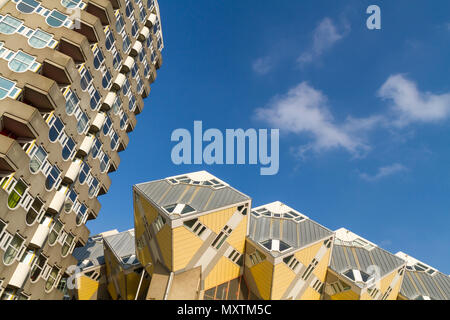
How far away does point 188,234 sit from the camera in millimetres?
20219

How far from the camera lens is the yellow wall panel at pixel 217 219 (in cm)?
2114

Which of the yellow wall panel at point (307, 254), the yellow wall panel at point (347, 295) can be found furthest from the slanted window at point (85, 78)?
the yellow wall panel at point (347, 295)

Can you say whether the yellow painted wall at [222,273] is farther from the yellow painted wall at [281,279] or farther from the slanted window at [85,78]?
the slanted window at [85,78]

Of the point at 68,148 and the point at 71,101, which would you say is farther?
the point at 68,148

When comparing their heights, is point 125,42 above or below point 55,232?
above

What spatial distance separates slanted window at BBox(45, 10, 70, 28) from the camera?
20.3 m

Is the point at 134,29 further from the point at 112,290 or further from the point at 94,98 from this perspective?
the point at 112,290

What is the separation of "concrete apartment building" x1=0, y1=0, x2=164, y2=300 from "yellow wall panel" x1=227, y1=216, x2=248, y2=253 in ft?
58.1

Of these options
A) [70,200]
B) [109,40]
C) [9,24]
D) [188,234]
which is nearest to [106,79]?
[109,40]

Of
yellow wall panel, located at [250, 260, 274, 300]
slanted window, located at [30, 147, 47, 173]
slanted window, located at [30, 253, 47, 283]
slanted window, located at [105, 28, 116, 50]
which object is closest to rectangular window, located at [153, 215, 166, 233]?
slanted window, located at [30, 253, 47, 283]

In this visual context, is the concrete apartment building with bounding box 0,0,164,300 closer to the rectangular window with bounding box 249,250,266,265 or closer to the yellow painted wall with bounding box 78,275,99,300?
the yellow painted wall with bounding box 78,275,99,300

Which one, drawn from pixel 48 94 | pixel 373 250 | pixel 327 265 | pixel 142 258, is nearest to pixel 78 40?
pixel 48 94

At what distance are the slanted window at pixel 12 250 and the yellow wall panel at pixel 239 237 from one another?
Answer: 18.2 metres

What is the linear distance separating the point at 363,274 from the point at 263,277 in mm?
11871
